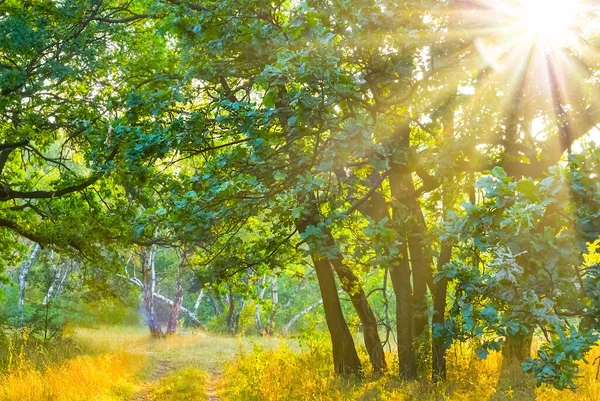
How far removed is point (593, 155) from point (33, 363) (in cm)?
1052

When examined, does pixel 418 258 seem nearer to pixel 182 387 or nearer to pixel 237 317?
pixel 182 387

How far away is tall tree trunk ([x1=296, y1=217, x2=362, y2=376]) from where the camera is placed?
10.7 metres

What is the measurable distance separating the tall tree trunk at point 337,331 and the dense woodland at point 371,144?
0.05 metres

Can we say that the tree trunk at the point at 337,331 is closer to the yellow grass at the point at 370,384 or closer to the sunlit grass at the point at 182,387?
the yellow grass at the point at 370,384

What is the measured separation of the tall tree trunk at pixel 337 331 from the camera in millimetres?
10703

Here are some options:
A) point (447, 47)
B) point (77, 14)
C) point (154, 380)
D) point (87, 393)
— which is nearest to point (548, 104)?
point (447, 47)

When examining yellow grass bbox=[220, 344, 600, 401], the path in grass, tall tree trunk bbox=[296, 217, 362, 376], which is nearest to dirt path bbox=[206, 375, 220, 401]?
the path in grass

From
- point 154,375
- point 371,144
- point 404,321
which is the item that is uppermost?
point 371,144

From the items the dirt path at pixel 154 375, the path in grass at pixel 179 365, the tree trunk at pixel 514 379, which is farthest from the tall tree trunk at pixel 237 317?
the tree trunk at pixel 514 379

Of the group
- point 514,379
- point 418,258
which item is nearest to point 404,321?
point 418,258

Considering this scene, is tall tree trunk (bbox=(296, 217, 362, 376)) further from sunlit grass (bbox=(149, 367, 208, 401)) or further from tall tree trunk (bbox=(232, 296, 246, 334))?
tall tree trunk (bbox=(232, 296, 246, 334))

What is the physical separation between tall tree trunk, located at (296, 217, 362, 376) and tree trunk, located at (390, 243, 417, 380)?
1.19m

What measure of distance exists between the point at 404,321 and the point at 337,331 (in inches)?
71.3

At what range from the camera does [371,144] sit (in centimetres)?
541
